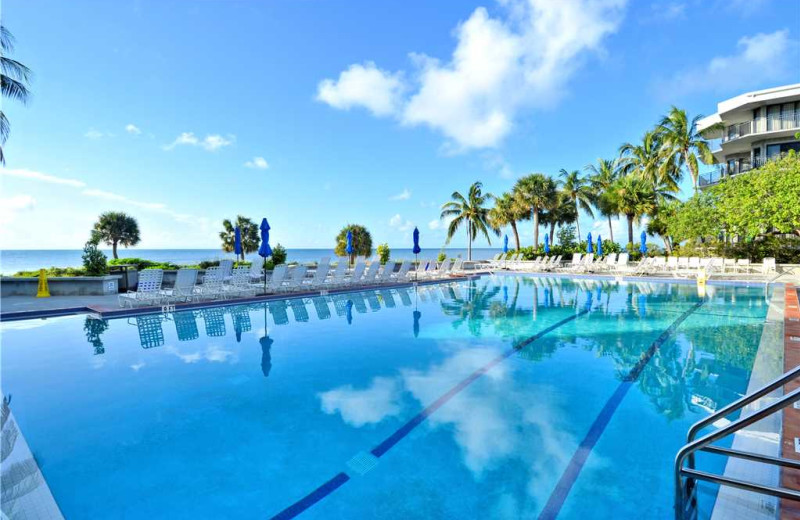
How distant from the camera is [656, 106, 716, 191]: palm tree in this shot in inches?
1079

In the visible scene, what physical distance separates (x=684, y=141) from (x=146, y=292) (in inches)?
1335

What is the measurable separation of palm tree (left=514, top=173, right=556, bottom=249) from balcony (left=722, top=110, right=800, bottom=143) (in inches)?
486

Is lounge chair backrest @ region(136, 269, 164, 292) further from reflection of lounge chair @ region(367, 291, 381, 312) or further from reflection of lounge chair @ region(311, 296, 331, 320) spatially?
reflection of lounge chair @ region(367, 291, 381, 312)

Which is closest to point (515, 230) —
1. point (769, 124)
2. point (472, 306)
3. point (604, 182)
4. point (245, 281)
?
point (604, 182)

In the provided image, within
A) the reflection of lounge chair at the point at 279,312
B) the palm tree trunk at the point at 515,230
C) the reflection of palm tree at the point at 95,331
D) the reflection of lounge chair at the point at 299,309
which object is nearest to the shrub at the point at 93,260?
the reflection of palm tree at the point at 95,331

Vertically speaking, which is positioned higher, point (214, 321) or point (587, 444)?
point (214, 321)

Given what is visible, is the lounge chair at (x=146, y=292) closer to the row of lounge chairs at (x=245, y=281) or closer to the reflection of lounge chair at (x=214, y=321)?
the row of lounge chairs at (x=245, y=281)

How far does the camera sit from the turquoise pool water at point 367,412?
3.14m

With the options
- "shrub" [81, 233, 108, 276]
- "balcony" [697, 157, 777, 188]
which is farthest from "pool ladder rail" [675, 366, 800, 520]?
"balcony" [697, 157, 777, 188]

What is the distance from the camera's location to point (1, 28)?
1244 centimetres

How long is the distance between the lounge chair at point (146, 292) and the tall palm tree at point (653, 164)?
3322cm

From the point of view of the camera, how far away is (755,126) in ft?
84.4

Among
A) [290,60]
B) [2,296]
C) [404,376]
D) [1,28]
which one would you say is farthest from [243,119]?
[404,376]

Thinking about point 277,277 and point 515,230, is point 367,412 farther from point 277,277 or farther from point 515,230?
point 515,230
